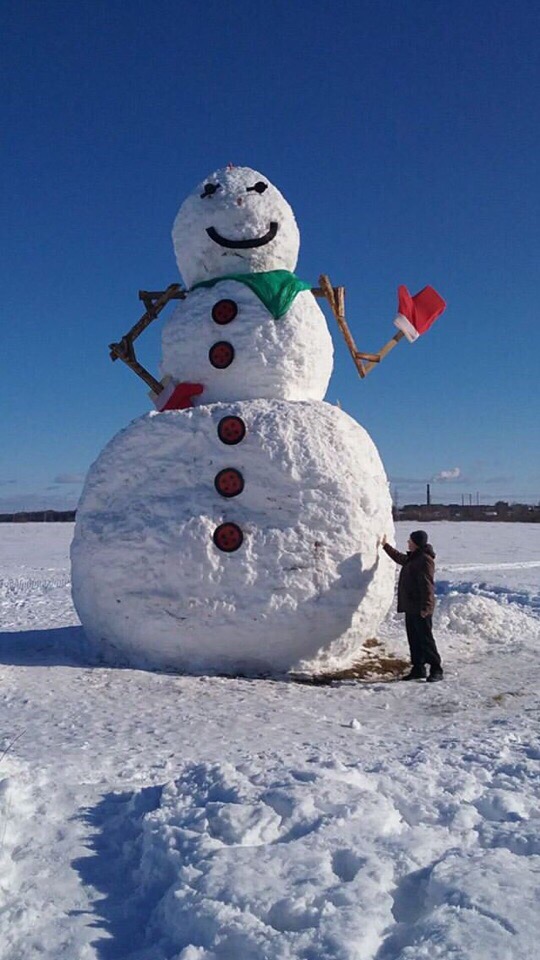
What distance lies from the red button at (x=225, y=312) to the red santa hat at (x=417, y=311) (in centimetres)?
167

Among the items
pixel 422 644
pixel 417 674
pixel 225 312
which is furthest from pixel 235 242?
pixel 417 674

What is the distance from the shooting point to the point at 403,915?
2764 mm

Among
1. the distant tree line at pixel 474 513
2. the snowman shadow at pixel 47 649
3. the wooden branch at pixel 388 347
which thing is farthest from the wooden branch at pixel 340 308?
the distant tree line at pixel 474 513

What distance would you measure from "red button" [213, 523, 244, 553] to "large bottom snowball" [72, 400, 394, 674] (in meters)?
0.04

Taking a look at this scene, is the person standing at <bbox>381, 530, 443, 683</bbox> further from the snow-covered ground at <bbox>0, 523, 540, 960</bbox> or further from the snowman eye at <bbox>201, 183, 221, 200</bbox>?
the snowman eye at <bbox>201, 183, 221, 200</bbox>

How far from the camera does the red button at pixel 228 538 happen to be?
6.51 m

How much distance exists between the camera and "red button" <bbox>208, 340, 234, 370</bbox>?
7211 millimetres

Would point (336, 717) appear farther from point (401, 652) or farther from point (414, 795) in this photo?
point (401, 652)

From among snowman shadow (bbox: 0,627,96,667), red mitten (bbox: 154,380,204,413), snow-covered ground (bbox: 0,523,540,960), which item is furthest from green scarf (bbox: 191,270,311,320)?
snowman shadow (bbox: 0,627,96,667)

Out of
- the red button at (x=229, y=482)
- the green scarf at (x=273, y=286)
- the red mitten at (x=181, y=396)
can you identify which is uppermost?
the green scarf at (x=273, y=286)

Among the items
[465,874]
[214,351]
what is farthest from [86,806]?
[214,351]

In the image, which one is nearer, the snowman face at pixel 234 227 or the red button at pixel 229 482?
the red button at pixel 229 482

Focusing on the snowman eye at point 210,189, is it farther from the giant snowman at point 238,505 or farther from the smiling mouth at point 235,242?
the smiling mouth at point 235,242

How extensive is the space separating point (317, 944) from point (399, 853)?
595 millimetres
